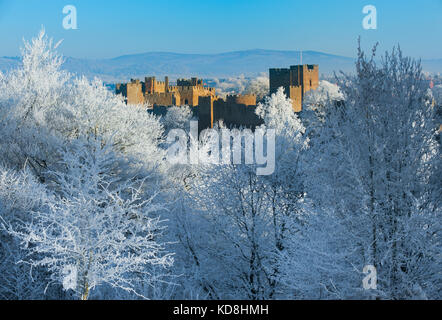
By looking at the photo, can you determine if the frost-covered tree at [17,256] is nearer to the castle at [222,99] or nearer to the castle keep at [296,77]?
the castle at [222,99]

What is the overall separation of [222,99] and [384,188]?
109 ft

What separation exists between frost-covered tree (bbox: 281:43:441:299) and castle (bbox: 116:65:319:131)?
936 inches

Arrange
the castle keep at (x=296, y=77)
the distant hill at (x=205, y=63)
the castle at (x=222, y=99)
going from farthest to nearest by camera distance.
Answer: the distant hill at (x=205, y=63) < the castle keep at (x=296, y=77) < the castle at (x=222, y=99)

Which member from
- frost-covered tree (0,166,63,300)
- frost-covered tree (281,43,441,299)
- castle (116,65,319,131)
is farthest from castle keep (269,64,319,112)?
frost-covered tree (281,43,441,299)

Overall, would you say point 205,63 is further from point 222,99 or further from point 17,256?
point 17,256

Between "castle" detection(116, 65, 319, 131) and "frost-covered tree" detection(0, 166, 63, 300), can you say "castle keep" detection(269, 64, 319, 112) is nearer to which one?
"castle" detection(116, 65, 319, 131)

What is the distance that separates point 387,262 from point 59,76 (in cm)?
1499

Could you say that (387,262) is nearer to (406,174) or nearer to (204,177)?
(406,174)

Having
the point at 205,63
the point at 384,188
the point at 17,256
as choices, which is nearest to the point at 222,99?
the point at 17,256

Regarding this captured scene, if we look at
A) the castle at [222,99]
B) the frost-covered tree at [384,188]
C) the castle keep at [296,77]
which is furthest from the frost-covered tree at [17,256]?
the castle keep at [296,77]

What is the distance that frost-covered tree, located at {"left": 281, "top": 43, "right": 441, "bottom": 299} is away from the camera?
721 centimetres

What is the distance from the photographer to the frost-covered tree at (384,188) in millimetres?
7211

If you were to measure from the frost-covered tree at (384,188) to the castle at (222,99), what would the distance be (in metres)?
23.8

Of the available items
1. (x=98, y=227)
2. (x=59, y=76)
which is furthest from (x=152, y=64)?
(x=98, y=227)
